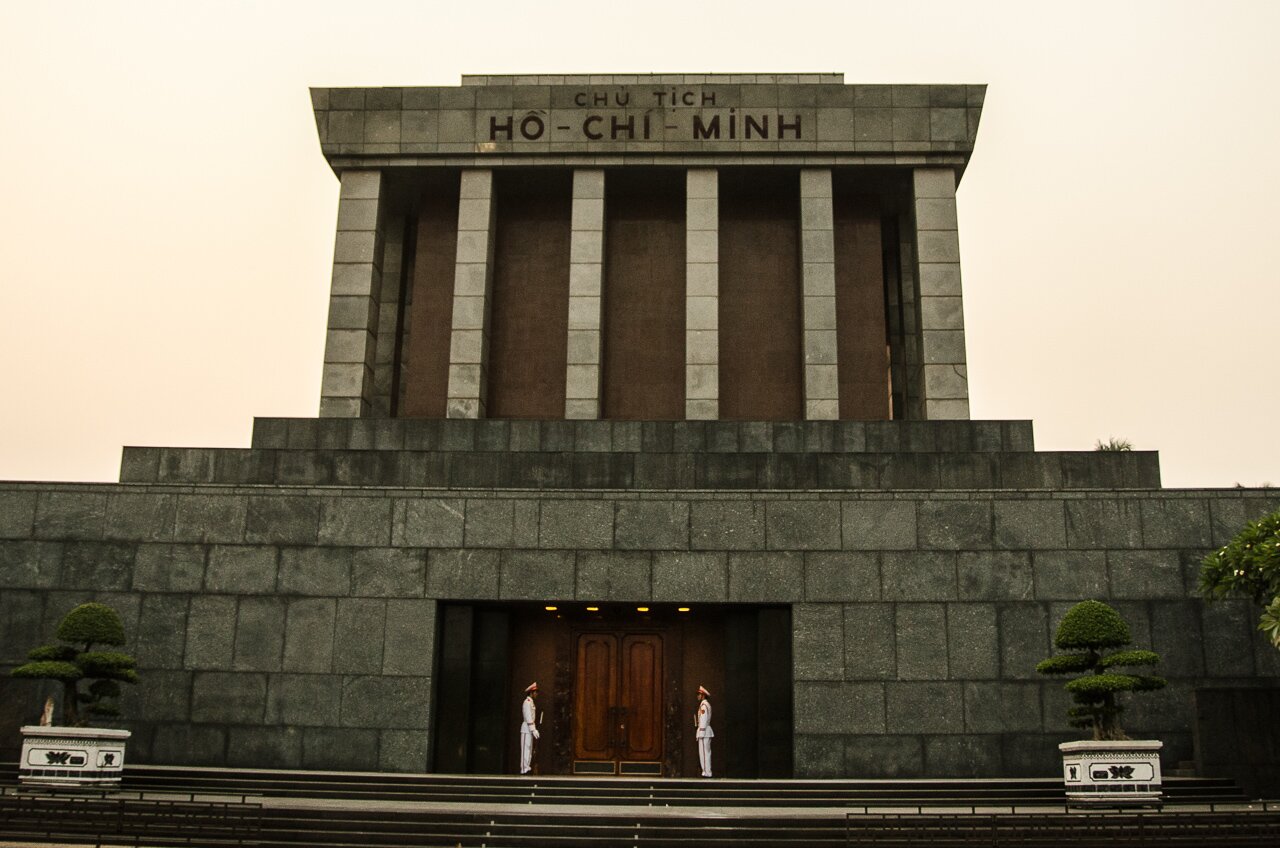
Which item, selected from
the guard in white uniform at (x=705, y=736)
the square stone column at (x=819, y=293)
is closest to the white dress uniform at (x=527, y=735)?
the guard in white uniform at (x=705, y=736)

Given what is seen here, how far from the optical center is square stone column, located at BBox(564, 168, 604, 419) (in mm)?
26281

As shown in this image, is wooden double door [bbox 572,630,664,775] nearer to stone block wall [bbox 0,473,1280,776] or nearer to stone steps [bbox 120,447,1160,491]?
stone block wall [bbox 0,473,1280,776]

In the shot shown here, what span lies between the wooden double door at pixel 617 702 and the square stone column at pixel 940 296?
8.91 metres

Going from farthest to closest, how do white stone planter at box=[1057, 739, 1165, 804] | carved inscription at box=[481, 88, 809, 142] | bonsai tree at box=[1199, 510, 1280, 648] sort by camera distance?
carved inscription at box=[481, 88, 809, 142] → bonsai tree at box=[1199, 510, 1280, 648] → white stone planter at box=[1057, 739, 1165, 804]

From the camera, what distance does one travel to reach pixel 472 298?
88.6ft

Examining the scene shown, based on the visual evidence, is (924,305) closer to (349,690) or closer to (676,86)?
(676,86)

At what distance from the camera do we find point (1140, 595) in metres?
20.0

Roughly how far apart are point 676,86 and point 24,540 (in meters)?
17.0

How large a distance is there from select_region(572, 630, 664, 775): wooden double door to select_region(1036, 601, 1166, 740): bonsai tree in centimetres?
677

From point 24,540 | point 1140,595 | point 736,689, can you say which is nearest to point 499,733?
point 736,689

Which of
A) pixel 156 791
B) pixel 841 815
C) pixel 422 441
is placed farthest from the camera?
pixel 422 441

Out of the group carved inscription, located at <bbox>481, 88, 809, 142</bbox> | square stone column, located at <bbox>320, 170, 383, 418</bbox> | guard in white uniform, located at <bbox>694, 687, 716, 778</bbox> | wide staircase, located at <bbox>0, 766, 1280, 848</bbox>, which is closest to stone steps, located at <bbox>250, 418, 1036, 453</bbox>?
square stone column, located at <bbox>320, 170, 383, 418</bbox>

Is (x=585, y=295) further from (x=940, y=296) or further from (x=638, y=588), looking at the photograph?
(x=638, y=588)

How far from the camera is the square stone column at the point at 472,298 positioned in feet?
86.4
